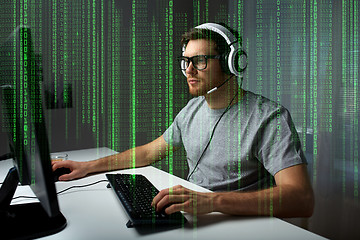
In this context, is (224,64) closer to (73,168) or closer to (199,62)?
(199,62)

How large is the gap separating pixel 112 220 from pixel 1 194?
29 cm

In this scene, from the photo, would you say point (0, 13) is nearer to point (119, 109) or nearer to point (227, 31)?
point (119, 109)

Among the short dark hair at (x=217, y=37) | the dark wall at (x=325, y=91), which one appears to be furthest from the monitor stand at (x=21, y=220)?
the dark wall at (x=325, y=91)

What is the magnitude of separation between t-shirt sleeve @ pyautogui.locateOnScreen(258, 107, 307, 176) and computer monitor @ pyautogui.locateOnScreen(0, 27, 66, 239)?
0.66 meters

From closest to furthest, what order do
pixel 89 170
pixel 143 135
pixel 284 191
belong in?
pixel 284 191 → pixel 89 170 → pixel 143 135

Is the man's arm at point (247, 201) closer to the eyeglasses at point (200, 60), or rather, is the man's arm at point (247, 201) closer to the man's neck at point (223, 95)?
the man's neck at point (223, 95)

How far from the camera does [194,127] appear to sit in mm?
1416

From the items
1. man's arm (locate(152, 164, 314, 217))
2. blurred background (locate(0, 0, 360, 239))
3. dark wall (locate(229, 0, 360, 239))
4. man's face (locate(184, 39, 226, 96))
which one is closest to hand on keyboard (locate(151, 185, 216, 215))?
man's arm (locate(152, 164, 314, 217))

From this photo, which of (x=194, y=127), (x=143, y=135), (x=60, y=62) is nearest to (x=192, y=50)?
(x=194, y=127)

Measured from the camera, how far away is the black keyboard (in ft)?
2.44

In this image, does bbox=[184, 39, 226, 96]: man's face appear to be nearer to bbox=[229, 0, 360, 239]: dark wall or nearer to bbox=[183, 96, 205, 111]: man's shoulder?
bbox=[183, 96, 205, 111]: man's shoulder

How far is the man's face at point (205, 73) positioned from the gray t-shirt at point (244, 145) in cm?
10

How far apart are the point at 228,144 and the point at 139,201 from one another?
51 cm

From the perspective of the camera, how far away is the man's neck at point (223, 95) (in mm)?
1320
